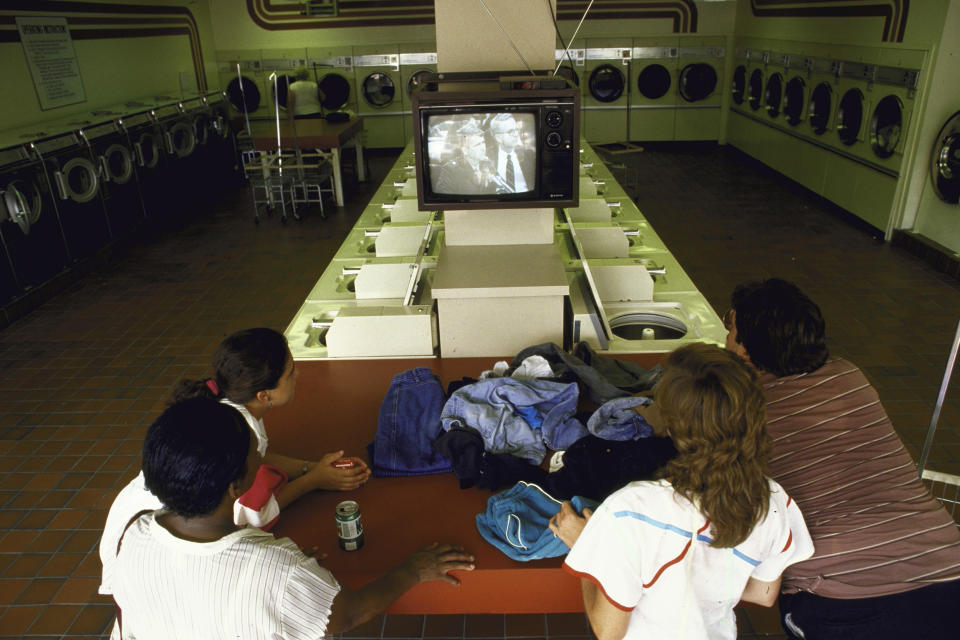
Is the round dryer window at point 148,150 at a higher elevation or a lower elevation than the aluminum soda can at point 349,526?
higher

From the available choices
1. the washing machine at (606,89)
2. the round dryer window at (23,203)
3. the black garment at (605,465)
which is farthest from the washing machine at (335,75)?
the black garment at (605,465)

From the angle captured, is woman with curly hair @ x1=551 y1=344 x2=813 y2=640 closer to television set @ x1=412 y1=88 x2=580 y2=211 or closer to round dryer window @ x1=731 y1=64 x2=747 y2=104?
television set @ x1=412 y1=88 x2=580 y2=211

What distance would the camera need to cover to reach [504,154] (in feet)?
8.03

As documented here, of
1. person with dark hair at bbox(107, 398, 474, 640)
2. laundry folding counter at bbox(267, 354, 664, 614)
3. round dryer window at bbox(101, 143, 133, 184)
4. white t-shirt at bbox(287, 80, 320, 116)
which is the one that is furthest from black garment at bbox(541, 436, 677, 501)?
white t-shirt at bbox(287, 80, 320, 116)

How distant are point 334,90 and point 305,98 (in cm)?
156

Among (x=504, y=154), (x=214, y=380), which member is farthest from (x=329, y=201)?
(x=214, y=380)

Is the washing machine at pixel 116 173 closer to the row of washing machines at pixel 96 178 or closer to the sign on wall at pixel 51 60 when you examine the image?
the row of washing machines at pixel 96 178

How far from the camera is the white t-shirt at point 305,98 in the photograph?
888 cm

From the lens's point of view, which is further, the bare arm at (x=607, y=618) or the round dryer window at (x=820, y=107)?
the round dryer window at (x=820, y=107)

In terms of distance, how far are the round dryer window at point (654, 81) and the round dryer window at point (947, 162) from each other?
5.25 metres

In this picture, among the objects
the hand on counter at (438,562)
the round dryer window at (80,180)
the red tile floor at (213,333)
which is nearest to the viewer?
the hand on counter at (438,562)

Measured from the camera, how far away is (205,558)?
50.0 inches

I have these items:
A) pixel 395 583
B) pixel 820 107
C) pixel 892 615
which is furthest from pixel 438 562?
pixel 820 107

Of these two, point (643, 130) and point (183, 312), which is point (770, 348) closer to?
point (183, 312)
